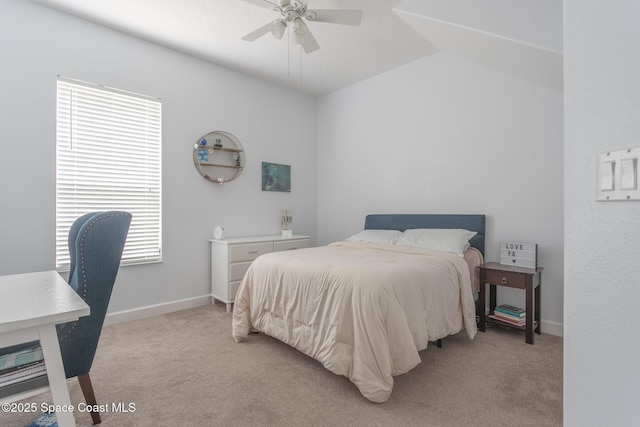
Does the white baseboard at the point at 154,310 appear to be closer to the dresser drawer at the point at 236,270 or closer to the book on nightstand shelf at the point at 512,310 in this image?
the dresser drawer at the point at 236,270

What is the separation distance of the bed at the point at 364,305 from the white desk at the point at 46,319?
1344 mm

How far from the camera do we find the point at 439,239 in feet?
10.2

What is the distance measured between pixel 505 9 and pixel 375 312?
2.44 metres

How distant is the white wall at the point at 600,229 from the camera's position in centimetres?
71

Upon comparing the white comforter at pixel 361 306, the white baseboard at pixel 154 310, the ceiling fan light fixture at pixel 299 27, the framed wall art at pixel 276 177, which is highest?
the ceiling fan light fixture at pixel 299 27

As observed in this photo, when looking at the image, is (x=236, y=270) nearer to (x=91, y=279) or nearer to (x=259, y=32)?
(x=91, y=279)

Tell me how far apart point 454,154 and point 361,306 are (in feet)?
7.93

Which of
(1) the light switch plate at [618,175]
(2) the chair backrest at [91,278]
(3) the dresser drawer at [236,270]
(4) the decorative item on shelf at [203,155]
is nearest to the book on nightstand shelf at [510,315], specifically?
(1) the light switch plate at [618,175]

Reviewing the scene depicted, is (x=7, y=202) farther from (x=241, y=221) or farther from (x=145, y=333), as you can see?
(x=241, y=221)

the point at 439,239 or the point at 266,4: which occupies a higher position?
the point at 266,4

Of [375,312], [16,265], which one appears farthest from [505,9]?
[16,265]

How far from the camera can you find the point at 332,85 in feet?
15.2

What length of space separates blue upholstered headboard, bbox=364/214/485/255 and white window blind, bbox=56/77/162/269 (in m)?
2.63

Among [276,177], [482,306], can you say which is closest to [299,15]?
[276,177]
